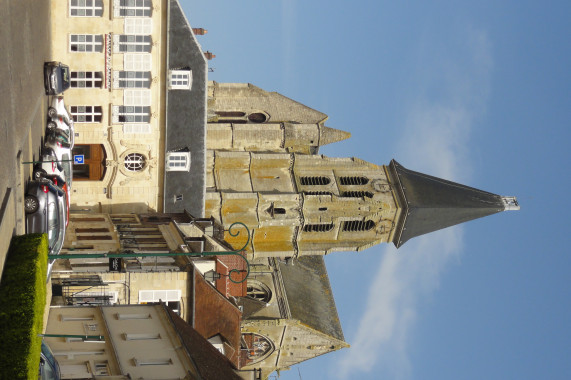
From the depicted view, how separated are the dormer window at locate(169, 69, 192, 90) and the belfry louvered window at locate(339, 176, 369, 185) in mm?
11014

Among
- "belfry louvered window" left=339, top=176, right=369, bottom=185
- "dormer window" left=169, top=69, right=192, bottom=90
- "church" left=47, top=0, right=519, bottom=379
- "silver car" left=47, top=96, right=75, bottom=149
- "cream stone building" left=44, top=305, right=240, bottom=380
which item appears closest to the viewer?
"cream stone building" left=44, top=305, right=240, bottom=380

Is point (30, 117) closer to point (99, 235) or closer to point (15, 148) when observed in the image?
point (15, 148)

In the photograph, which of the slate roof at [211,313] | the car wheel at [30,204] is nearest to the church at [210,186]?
the slate roof at [211,313]

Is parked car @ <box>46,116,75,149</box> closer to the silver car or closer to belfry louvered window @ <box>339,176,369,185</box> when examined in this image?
the silver car

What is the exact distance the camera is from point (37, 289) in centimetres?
2072

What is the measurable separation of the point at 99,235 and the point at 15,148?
1191cm

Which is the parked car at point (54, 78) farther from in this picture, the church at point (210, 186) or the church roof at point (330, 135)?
the church roof at point (330, 135)

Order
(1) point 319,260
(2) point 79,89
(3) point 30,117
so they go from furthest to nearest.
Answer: (1) point 319,260, (2) point 79,89, (3) point 30,117

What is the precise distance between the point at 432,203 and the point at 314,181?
258 inches

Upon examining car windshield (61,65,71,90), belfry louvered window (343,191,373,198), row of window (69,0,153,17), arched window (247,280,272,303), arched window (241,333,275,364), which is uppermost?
row of window (69,0,153,17)

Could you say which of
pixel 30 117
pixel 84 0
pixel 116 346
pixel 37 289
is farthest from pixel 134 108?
pixel 37 289

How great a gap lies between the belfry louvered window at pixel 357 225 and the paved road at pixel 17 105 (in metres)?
19.8

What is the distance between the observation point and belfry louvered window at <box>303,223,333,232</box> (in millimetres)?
43875

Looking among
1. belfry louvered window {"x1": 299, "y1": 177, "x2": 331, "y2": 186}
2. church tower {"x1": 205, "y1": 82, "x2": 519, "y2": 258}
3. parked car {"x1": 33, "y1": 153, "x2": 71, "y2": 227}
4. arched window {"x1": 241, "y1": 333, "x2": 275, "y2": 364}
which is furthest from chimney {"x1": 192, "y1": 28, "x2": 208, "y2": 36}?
parked car {"x1": 33, "y1": 153, "x2": 71, "y2": 227}
